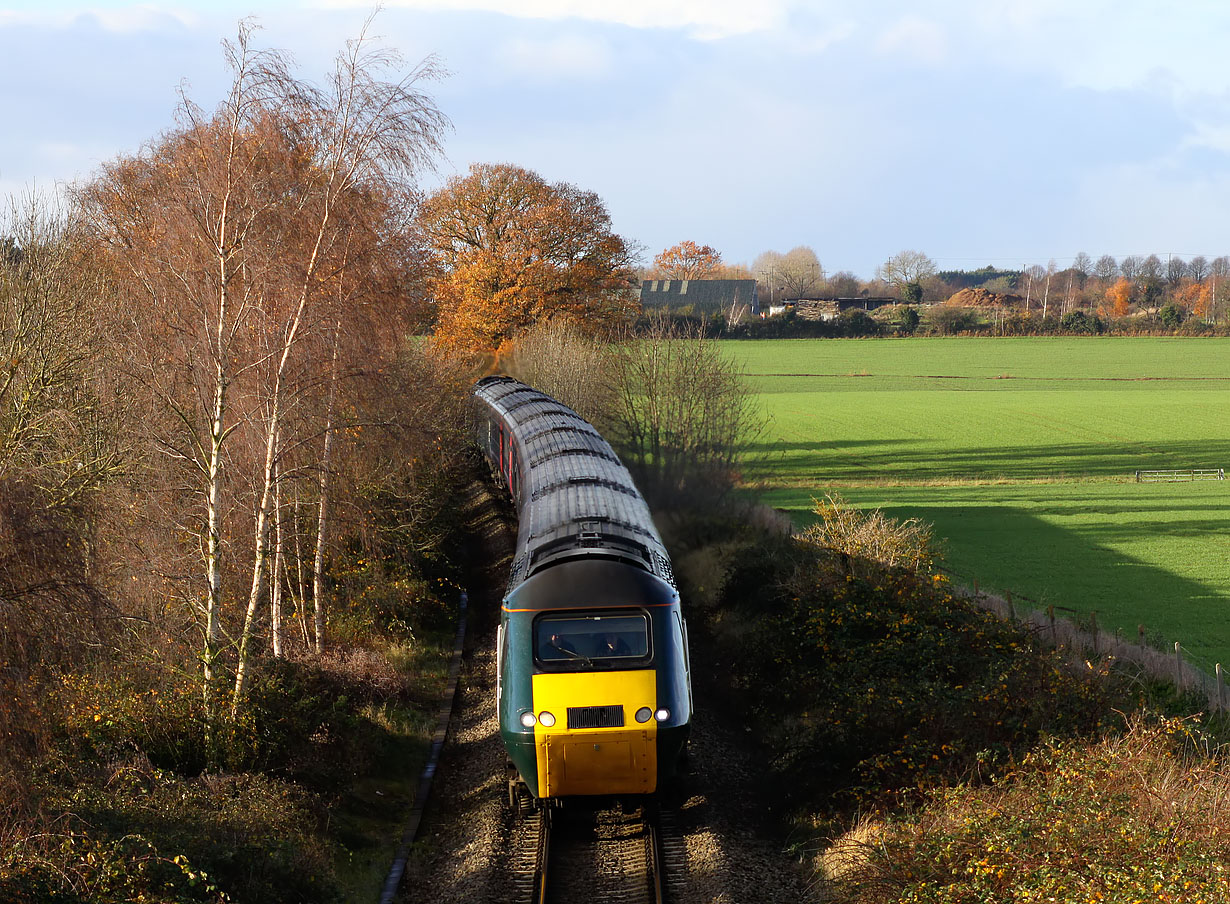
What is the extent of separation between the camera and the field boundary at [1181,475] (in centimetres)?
4344

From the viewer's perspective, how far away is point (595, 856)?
416 inches

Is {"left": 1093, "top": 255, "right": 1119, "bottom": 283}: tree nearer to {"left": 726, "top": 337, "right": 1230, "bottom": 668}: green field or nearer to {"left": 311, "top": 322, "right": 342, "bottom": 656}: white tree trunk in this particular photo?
{"left": 726, "top": 337, "right": 1230, "bottom": 668}: green field

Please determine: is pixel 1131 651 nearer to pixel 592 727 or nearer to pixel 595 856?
pixel 595 856

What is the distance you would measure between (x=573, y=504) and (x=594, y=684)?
12.9 ft

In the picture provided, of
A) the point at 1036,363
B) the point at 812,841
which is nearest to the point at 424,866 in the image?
the point at 812,841

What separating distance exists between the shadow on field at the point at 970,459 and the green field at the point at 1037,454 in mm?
141

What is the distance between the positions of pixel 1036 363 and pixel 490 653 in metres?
74.9

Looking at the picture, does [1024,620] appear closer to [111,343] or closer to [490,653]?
[490,653]

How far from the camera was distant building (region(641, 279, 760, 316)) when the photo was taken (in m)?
92.5

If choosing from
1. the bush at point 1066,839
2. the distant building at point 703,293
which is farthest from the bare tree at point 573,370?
the distant building at point 703,293

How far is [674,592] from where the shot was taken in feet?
35.6

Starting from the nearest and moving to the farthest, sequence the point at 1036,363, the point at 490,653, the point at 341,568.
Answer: the point at 490,653
the point at 341,568
the point at 1036,363

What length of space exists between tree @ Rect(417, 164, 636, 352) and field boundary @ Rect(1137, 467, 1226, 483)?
24.3 m

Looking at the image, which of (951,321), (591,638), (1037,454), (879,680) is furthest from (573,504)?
(951,321)
